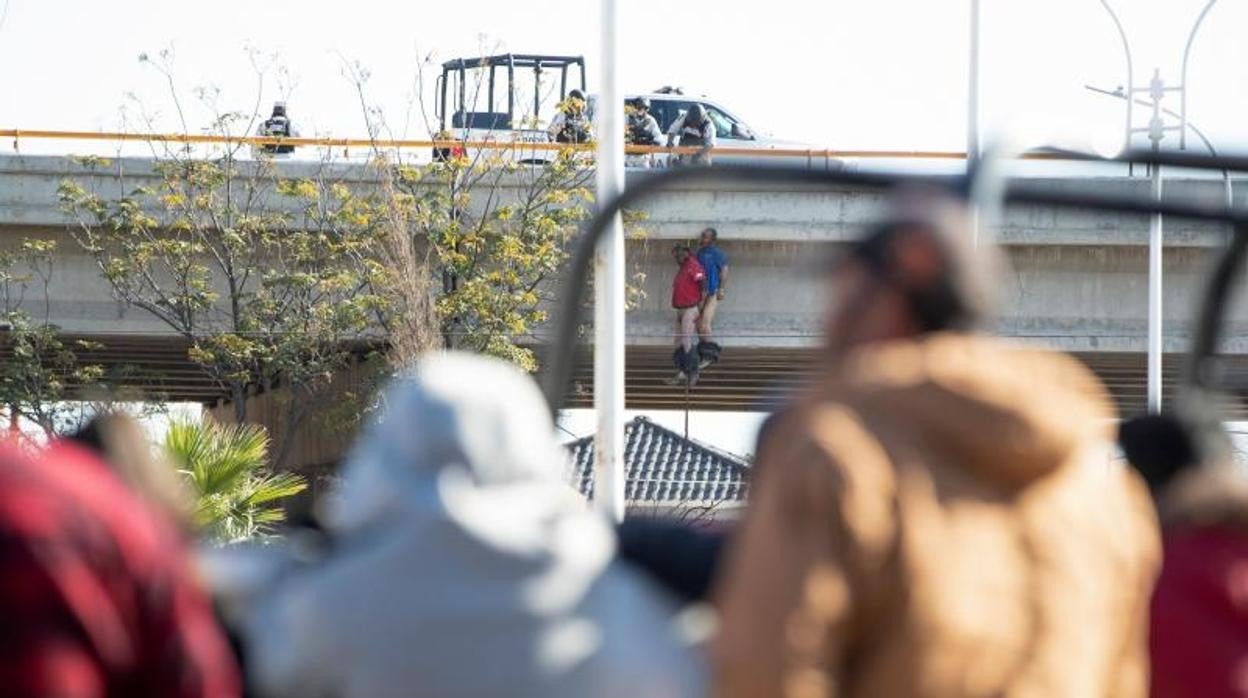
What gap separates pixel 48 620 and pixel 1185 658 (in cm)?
215

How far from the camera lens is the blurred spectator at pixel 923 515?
3002mm

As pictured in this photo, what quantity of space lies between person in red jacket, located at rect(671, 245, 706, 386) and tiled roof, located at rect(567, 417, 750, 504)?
92 cm

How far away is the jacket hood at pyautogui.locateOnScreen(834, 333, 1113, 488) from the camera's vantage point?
3137 millimetres

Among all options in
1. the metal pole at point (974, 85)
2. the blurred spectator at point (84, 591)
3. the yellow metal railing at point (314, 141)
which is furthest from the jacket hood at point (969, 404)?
the yellow metal railing at point (314, 141)

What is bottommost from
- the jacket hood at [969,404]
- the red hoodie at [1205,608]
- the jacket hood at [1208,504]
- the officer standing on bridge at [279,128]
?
the red hoodie at [1205,608]

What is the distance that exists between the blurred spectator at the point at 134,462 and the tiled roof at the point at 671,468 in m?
20.1

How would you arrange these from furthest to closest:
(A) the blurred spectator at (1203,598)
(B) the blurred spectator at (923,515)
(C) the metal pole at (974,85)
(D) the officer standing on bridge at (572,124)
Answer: (D) the officer standing on bridge at (572,124), (C) the metal pole at (974,85), (A) the blurred spectator at (1203,598), (B) the blurred spectator at (923,515)

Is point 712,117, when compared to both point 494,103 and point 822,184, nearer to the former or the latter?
point 494,103

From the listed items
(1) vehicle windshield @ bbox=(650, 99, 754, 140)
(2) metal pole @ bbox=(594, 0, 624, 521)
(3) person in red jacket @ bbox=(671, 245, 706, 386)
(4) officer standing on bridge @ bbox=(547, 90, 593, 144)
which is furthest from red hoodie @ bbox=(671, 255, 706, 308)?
(1) vehicle windshield @ bbox=(650, 99, 754, 140)

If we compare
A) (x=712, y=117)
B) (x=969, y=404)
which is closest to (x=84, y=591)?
(x=969, y=404)

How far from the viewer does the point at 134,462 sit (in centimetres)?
343

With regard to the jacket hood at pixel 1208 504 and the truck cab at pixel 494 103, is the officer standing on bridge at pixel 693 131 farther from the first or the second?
the jacket hood at pixel 1208 504

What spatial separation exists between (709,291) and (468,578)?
23201 mm

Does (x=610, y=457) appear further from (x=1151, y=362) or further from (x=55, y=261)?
(x=55, y=261)
